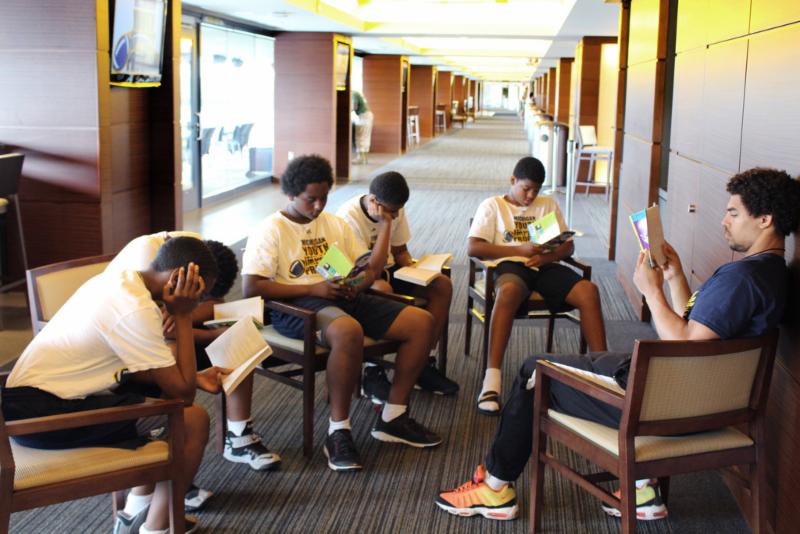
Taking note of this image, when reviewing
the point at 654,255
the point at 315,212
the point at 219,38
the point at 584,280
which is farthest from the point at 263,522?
the point at 219,38

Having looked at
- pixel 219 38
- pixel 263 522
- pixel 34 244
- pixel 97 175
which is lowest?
pixel 263 522

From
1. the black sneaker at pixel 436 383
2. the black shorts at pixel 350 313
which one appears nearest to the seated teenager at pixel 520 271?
the black sneaker at pixel 436 383

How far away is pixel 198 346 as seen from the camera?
124 inches

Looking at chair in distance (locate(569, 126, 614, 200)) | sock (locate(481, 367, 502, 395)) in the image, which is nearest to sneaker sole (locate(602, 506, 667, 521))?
sock (locate(481, 367, 502, 395))

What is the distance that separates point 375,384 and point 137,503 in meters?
1.55

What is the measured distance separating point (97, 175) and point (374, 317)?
291 cm

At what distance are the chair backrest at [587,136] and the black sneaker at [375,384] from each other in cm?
890

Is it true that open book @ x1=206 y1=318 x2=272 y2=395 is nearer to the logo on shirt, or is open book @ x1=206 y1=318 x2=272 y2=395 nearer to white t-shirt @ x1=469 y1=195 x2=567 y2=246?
the logo on shirt

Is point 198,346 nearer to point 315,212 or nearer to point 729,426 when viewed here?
point 315,212

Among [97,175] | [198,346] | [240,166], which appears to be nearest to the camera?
[198,346]

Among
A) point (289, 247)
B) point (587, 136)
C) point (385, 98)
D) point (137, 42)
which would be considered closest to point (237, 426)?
point (289, 247)

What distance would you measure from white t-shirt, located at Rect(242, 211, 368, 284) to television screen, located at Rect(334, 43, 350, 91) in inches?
402

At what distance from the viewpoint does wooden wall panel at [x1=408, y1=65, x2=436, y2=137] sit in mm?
25328

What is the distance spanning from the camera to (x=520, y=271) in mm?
4305
